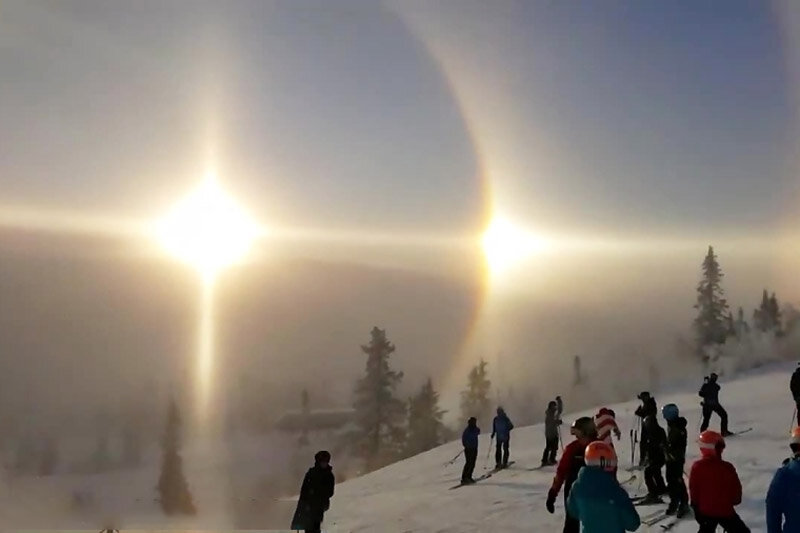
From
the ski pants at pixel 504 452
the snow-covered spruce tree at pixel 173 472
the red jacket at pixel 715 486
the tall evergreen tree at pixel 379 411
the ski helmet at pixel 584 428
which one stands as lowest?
the snow-covered spruce tree at pixel 173 472

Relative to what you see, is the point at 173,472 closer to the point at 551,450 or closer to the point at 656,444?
the point at 551,450

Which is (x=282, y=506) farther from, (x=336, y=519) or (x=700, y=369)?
(x=700, y=369)

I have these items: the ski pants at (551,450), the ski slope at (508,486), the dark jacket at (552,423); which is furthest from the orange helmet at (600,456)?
the ski pants at (551,450)

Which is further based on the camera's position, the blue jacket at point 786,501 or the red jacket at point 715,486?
the red jacket at point 715,486

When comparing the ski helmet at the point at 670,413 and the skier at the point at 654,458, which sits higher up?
the ski helmet at the point at 670,413

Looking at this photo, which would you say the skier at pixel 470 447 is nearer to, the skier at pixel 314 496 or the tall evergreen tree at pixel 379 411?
the skier at pixel 314 496

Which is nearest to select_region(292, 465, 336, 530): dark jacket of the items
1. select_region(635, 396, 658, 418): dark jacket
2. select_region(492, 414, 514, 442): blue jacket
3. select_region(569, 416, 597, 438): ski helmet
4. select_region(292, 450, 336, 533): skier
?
select_region(292, 450, 336, 533): skier

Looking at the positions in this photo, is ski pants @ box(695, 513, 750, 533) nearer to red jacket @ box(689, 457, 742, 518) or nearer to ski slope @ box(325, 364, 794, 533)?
red jacket @ box(689, 457, 742, 518)
